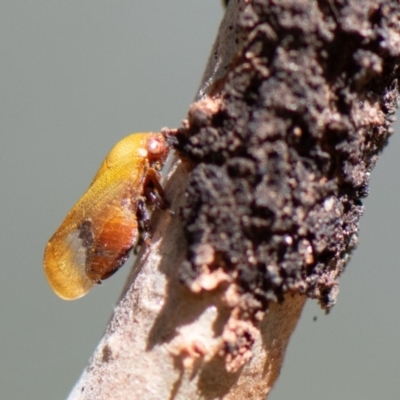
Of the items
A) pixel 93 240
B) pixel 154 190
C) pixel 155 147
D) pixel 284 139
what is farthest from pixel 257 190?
pixel 93 240

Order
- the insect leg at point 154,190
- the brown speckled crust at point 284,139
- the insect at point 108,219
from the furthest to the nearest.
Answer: the insect at point 108,219
the insect leg at point 154,190
the brown speckled crust at point 284,139

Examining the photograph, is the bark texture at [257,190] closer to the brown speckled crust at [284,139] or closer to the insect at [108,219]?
the brown speckled crust at [284,139]

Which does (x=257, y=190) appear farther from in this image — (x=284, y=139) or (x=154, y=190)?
(x=154, y=190)

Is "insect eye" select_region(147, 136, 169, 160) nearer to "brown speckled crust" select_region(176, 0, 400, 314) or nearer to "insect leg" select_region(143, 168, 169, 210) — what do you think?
"insect leg" select_region(143, 168, 169, 210)

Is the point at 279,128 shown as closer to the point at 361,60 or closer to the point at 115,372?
the point at 361,60

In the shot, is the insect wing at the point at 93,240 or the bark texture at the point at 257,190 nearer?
the bark texture at the point at 257,190

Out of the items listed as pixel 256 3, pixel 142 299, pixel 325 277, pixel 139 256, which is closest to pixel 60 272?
pixel 139 256

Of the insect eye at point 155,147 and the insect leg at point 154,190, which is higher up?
the insect eye at point 155,147

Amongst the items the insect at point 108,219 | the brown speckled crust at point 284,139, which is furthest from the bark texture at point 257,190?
the insect at point 108,219
